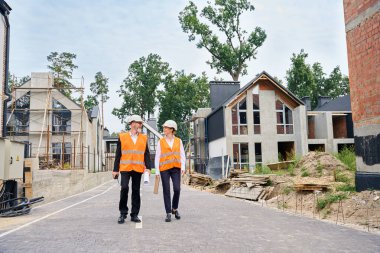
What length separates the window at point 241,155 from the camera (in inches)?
1164

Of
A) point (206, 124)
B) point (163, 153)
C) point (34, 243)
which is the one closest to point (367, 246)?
point (163, 153)

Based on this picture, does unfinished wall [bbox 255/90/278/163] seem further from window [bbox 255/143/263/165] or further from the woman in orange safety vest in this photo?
the woman in orange safety vest

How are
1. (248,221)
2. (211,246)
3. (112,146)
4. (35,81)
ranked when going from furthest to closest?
(112,146), (35,81), (248,221), (211,246)

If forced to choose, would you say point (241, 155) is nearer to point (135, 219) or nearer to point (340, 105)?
point (340, 105)

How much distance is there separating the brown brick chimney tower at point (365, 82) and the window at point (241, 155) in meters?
19.3

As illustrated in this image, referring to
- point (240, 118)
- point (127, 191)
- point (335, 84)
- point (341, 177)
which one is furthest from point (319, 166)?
point (335, 84)

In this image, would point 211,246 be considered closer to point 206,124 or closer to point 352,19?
point 352,19

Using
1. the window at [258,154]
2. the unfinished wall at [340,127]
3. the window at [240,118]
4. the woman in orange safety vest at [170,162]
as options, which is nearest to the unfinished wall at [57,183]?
the woman in orange safety vest at [170,162]

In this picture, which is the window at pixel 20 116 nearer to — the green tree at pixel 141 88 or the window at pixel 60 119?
the window at pixel 60 119

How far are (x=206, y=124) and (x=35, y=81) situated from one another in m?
16.8

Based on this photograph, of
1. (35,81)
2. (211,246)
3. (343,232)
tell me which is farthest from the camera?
(35,81)

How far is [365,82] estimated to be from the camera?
1005cm

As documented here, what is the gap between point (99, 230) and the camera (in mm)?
6109

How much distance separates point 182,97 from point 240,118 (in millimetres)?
32114
